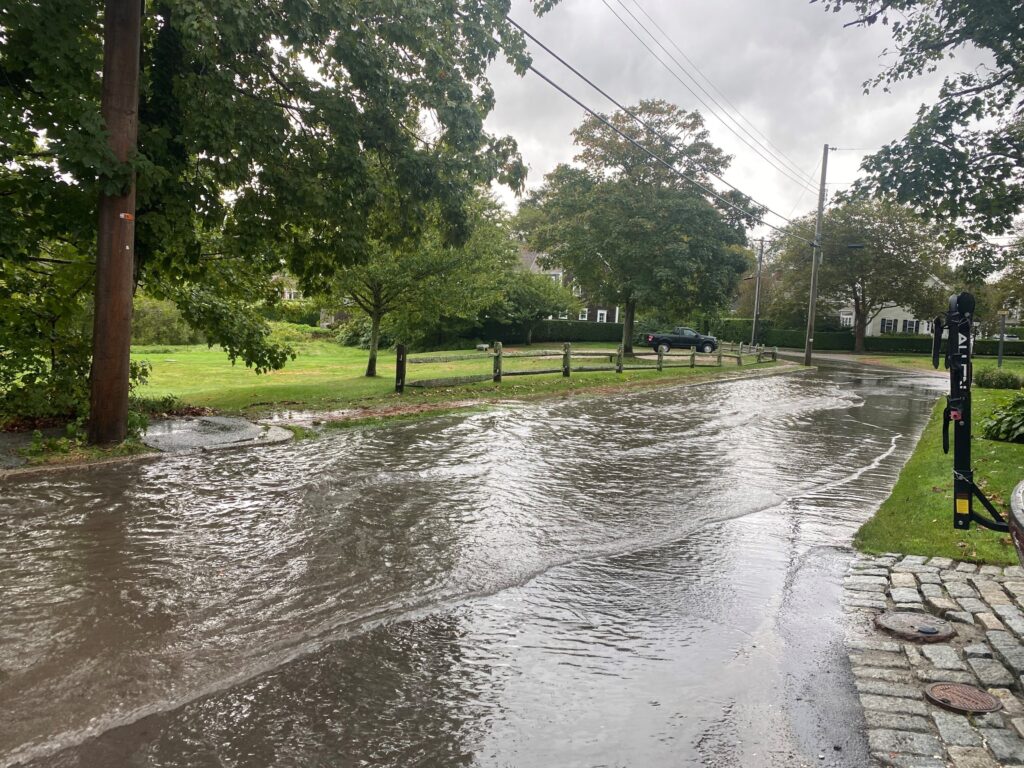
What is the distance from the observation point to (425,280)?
19.6m

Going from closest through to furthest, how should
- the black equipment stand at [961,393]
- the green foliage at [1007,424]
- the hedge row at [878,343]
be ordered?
the black equipment stand at [961,393] → the green foliage at [1007,424] → the hedge row at [878,343]

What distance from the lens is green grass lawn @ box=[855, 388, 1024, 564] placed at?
601cm

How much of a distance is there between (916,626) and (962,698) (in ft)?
3.06

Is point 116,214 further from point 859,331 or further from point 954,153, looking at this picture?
point 859,331

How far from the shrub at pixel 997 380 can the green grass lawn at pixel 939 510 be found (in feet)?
45.8

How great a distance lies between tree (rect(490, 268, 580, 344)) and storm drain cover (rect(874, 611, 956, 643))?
36788 mm

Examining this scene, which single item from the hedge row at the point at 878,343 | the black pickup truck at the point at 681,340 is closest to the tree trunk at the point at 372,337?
the black pickup truck at the point at 681,340

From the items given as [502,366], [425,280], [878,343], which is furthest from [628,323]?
[878,343]

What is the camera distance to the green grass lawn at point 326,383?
15.0 m

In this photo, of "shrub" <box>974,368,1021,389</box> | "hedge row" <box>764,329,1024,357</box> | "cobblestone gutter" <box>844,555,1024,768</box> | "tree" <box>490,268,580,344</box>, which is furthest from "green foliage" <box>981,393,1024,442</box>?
"hedge row" <box>764,329,1024,357</box>

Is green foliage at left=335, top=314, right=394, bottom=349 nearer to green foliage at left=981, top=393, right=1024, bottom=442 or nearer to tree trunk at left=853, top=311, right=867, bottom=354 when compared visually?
green foliage at left=981, top=393, right=1024, bottom=442

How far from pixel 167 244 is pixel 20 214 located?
1.73 m

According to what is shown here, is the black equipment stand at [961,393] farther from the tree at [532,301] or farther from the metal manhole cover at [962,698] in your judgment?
the tree at [532,301]

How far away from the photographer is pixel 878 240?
163 feet
